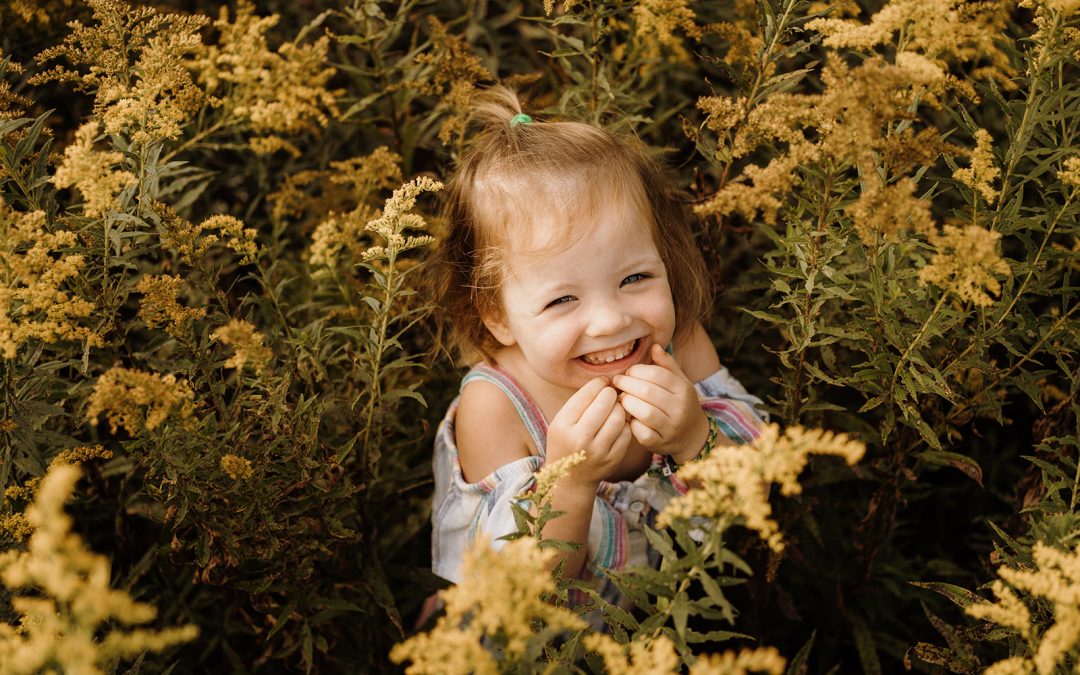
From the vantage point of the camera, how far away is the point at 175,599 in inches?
95.0

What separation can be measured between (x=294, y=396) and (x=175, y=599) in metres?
0.74

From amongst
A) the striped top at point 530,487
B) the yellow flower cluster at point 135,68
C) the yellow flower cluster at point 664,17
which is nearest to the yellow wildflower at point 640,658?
the striped top at point 530,487

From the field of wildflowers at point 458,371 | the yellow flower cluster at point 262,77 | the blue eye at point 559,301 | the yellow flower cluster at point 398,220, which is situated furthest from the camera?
the yellow flower cluster at point 262,77

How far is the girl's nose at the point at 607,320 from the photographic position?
204 centimetres

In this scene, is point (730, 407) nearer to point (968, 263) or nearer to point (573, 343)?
point (573, 343)

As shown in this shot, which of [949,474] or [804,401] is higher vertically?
[804,401]

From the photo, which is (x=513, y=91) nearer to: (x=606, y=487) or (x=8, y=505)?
(x=606, y=487)

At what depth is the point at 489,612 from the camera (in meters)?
1.20

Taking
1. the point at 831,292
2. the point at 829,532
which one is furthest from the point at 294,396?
the point at 829,532

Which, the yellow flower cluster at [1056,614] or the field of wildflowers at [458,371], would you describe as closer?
the yellow flower cluster at [1056,614]

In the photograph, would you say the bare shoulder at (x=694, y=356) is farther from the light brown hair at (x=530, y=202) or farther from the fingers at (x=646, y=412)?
the fingers at (x=646, y=412)

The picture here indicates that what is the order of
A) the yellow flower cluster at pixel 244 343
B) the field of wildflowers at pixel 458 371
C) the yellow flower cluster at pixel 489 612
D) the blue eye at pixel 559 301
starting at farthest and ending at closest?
the blue eye at pixel 559 301
the yellow flower cluster at pixel 244 343
the field of wildflowers at pixel 458 371
the yellow flower cluster at pixel 489 612

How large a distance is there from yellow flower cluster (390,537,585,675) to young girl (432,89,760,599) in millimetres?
685

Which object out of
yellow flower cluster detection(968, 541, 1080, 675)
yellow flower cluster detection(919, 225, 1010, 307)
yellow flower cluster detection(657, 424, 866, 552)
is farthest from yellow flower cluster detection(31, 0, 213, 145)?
yellow flower cluster detection(968, 541, 1080, 675)
